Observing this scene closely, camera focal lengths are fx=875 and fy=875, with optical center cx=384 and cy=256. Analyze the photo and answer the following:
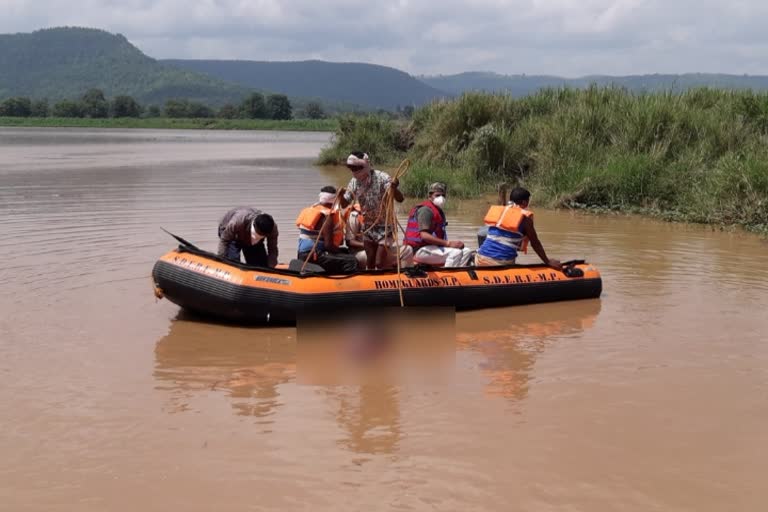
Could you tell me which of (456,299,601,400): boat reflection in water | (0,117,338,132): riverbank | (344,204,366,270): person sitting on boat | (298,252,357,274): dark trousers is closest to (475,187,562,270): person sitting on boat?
(456,299,601,400): boat reflection in water

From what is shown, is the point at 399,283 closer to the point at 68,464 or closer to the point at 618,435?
the point at 618,435

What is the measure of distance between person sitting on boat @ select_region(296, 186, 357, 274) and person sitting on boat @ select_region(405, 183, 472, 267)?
0.67 metres

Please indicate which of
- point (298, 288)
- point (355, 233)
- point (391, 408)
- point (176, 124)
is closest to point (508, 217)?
point (355, 233)

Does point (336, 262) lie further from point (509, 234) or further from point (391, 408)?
point (391, 408)

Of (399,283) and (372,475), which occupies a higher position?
(399,283)

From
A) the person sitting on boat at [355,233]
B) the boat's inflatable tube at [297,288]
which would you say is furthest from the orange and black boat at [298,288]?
the person sitting on boat at [355,233]

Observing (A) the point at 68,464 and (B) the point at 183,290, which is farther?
(B) the point at 183,290

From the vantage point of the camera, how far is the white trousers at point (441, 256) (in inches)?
340

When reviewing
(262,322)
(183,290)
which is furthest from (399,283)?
(183,290)

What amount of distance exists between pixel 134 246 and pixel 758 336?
7641 mm

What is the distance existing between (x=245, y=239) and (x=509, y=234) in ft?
8.61

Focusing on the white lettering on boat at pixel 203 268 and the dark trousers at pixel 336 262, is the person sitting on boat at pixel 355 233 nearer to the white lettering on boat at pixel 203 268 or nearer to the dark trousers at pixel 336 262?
the dark trousers at pixel 336 262

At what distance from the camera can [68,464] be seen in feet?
15.4

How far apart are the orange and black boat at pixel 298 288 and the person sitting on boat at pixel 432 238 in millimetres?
352
